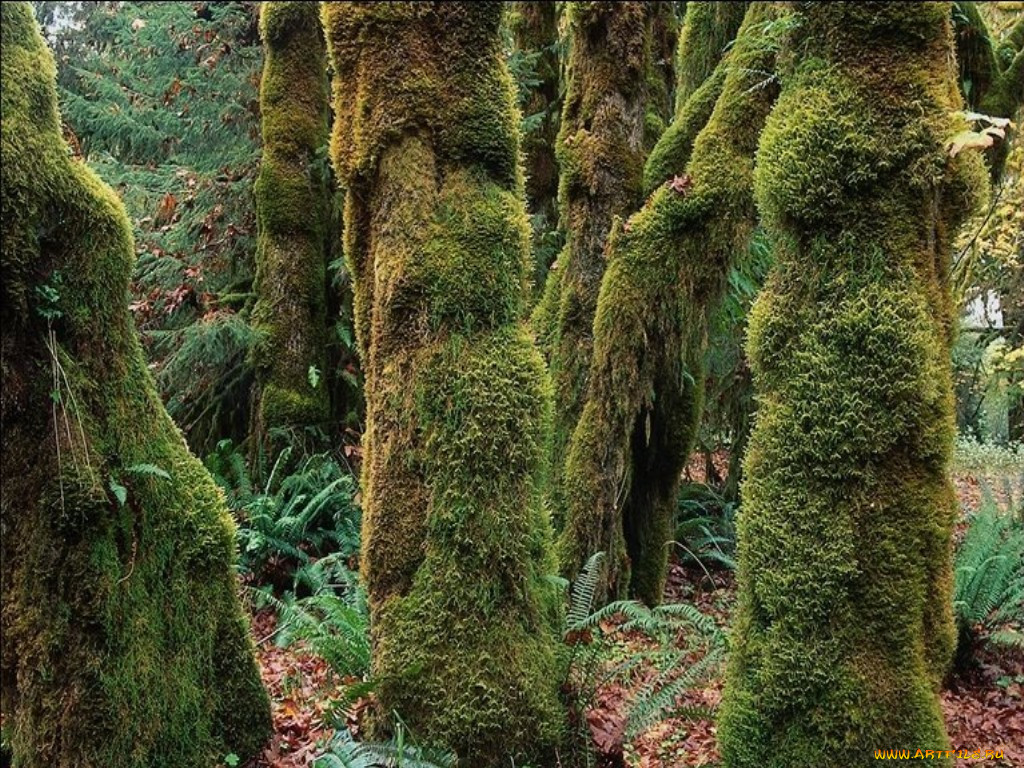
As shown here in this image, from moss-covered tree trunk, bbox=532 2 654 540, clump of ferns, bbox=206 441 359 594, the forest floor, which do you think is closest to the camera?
the forest floor

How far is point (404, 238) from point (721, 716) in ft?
9.40

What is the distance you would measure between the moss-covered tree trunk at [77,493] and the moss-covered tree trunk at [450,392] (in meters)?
1.01

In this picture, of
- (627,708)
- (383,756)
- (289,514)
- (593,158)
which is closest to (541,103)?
(593,158)

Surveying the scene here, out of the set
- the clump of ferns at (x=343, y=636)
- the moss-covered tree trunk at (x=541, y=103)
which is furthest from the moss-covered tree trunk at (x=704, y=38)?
the clump of ferns at (x=343, y=636)

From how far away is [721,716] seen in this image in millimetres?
3891

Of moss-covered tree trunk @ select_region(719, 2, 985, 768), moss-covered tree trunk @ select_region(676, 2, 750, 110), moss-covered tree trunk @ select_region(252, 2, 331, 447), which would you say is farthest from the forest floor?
moss-covered tree trunk @ select_region(676, 2, 750, 110)

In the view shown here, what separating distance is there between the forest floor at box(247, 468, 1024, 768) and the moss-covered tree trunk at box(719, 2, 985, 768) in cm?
111

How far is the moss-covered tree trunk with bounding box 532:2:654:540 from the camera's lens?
7.70 metres

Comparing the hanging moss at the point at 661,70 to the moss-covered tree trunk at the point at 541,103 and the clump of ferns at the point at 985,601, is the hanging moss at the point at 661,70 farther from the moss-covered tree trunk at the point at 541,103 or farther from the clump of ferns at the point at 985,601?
the clump of ferns at the point at 985,601

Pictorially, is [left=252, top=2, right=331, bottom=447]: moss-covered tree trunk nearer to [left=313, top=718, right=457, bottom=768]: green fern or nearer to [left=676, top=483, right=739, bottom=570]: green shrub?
[left=676, top=483, right=739, bottom=570]: green shrub

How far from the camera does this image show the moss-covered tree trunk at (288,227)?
9.89 metres

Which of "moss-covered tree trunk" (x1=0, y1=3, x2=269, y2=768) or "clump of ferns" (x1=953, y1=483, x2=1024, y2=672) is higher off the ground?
"moss-covered tree trunk" (x1=0, y1=3, x2=269, y2=768)

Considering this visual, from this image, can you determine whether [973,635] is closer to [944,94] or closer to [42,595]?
[944,94]

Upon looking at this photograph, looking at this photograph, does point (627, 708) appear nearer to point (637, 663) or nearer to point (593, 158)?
point (637, 663)
